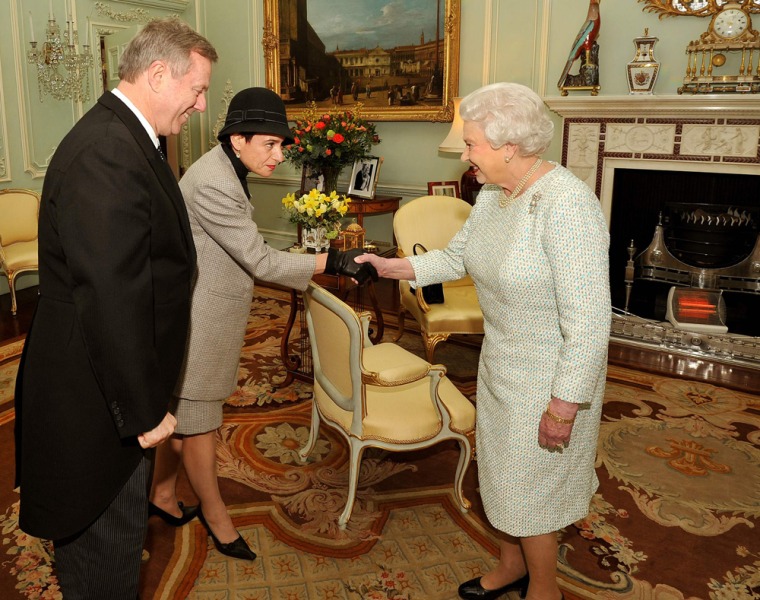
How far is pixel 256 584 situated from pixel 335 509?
0.57 m

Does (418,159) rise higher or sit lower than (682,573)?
higher

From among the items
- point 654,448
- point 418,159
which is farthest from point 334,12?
point 654,448

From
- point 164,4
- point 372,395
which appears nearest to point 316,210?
point 372,395

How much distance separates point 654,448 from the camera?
3.53m

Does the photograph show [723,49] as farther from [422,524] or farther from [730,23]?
[422,524]

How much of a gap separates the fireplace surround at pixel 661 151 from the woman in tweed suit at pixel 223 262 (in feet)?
11.9

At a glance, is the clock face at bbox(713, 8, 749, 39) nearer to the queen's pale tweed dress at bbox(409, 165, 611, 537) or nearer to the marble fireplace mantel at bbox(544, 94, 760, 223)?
the marble fireplace mantel at bbox(544, 94, 760, 223)

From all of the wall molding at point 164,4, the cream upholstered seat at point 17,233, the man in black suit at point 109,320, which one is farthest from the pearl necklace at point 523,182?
the wall molding at point 164,4

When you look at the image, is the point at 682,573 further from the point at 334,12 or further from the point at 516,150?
the point at 334,12

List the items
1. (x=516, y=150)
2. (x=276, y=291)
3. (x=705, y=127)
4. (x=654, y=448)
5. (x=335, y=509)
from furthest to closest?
1. (x=276, y=291)
2. (x=705, y=127)
3. (x=654, y=448)
4. (x=335, y=509)
5. (x=516, y=150)

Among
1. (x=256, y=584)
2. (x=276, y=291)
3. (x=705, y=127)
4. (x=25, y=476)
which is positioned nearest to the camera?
(x=25, y=476)

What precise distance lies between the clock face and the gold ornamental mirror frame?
85.0 inches

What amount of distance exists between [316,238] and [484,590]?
230cm

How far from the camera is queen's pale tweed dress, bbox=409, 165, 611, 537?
5.82ft
